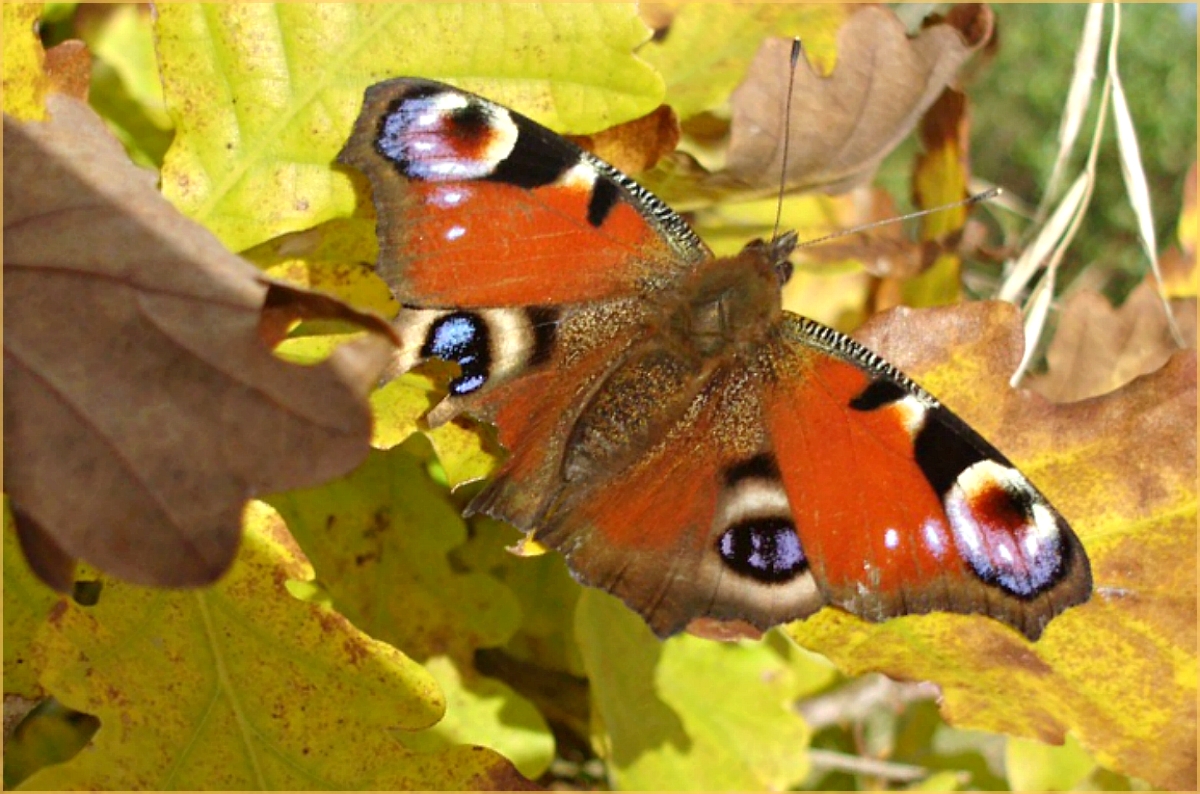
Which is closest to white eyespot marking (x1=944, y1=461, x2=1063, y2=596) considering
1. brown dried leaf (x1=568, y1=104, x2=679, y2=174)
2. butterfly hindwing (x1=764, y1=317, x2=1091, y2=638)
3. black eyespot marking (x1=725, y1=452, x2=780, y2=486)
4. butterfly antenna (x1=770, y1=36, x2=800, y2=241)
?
butterfly hindwing (x1=764, y1=317, x2=1091, y2=638)

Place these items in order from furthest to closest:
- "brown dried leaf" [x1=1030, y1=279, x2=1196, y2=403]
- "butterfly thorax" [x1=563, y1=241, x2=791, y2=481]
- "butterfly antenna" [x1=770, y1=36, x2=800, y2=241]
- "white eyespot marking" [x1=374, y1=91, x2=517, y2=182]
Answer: "brown dried leaf" [x1=1030, y1=279, x2=1196, y2=403] → "butterfly antenna" [x1=770, y1=36, x2=800, y2=241] → "butterfly thorax" [x1=563, y1=241, x2=791, y2=481] → "white eyespot marking" [x1=374, y1=91, x2=517, y2=182]

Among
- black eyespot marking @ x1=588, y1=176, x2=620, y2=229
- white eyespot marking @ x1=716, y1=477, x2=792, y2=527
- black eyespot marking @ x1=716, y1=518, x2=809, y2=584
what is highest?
black eyespot marking @ x1=588, y1=176, x2=620, y2=229

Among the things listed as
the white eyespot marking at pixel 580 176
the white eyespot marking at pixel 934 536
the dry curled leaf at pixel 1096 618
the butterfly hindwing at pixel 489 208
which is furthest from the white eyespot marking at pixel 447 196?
the white eyespot marking at pixel 934 536

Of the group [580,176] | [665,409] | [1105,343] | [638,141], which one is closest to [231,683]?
[665,409]

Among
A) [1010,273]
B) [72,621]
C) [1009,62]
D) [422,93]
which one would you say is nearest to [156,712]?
[72,621]

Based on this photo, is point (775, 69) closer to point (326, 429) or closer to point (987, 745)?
point (326, 429)

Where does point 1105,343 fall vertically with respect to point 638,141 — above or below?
below

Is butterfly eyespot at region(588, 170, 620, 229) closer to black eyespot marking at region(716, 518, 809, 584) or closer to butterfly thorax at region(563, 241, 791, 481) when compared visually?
butterfly thorax at region(563, 241, 791, 481)

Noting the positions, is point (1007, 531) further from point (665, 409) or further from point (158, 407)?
point (158, 407)
